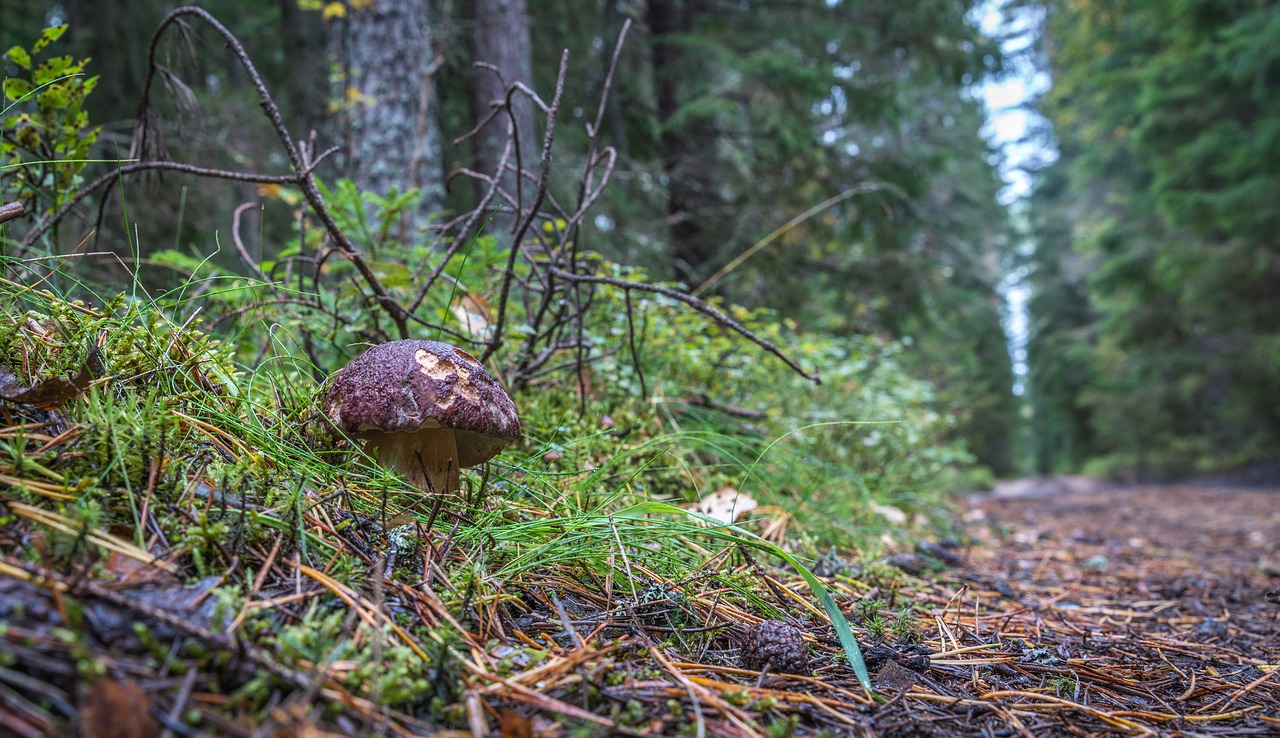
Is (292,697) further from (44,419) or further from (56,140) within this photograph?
(56,140)

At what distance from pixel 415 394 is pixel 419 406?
0.09 ft

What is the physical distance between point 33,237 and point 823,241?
6.42 m

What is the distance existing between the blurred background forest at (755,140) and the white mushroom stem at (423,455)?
1.95 ft

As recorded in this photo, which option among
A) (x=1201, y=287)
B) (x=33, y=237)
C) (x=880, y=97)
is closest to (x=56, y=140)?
(x=33, y=237)

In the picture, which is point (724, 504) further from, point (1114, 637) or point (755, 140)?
point (755, 140)

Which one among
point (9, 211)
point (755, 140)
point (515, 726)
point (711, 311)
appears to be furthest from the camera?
point (755, 140)

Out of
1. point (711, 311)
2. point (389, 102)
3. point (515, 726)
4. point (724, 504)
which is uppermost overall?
point (389, 102)

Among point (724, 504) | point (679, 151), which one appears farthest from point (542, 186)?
point (679, 151)

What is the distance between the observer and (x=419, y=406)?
4.44 ft

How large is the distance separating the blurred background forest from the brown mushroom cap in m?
0.48

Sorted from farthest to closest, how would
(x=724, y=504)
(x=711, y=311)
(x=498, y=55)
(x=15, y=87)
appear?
(x=498, y=55), (x=724, y=504), (x=15, y=87), (x=711, y=311)

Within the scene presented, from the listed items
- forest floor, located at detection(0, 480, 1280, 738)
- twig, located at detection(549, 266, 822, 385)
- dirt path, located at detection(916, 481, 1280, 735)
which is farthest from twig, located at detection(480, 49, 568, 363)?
dirt path, located at detection(916, 481, 1280, 735)

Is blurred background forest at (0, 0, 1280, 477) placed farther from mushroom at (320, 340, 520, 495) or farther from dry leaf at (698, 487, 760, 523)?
dry leaf at (698, 487, 760, 523)

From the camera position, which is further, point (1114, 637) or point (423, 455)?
point (1114, 637)
